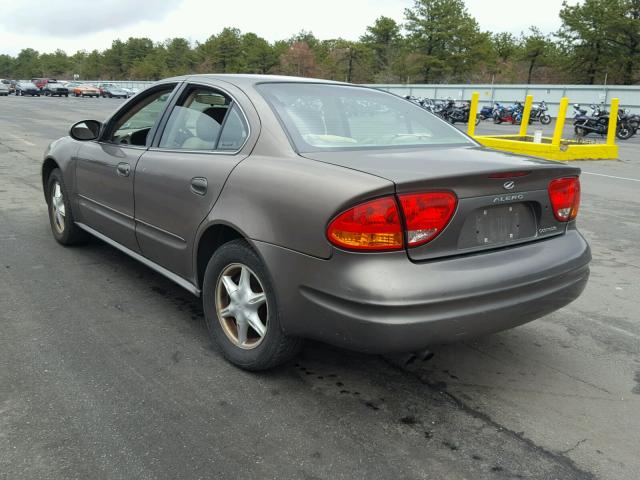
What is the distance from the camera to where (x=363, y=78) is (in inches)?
3031

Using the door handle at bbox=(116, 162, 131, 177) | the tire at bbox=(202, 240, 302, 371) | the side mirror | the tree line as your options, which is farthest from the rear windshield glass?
the tree line

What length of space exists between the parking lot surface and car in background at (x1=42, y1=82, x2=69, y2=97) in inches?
2454

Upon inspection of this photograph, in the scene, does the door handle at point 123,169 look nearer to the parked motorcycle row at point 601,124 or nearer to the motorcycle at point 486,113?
the parked motorcycle row at point 601,124

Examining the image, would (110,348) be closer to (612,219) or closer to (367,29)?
(612,219)

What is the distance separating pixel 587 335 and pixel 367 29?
261 feet

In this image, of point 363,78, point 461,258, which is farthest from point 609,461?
point 363,78

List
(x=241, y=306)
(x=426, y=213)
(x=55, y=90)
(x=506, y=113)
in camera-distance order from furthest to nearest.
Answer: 1. (x=55, y=90)
2. (x=506, y=113)
3. (x=241, y=306)
4. (x=426, y=213)

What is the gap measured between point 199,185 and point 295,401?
1269 millimetres

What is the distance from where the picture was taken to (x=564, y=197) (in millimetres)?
3178

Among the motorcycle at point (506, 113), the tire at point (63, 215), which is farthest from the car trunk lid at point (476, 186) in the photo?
the motorcycle at point (506, 113)

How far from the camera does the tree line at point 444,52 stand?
5331 centimetres

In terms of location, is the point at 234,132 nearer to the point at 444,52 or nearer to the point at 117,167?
the point at 117,167

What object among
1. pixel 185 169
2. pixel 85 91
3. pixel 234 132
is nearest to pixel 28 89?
pixel 85 91

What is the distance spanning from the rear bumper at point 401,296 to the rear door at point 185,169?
0.62m
